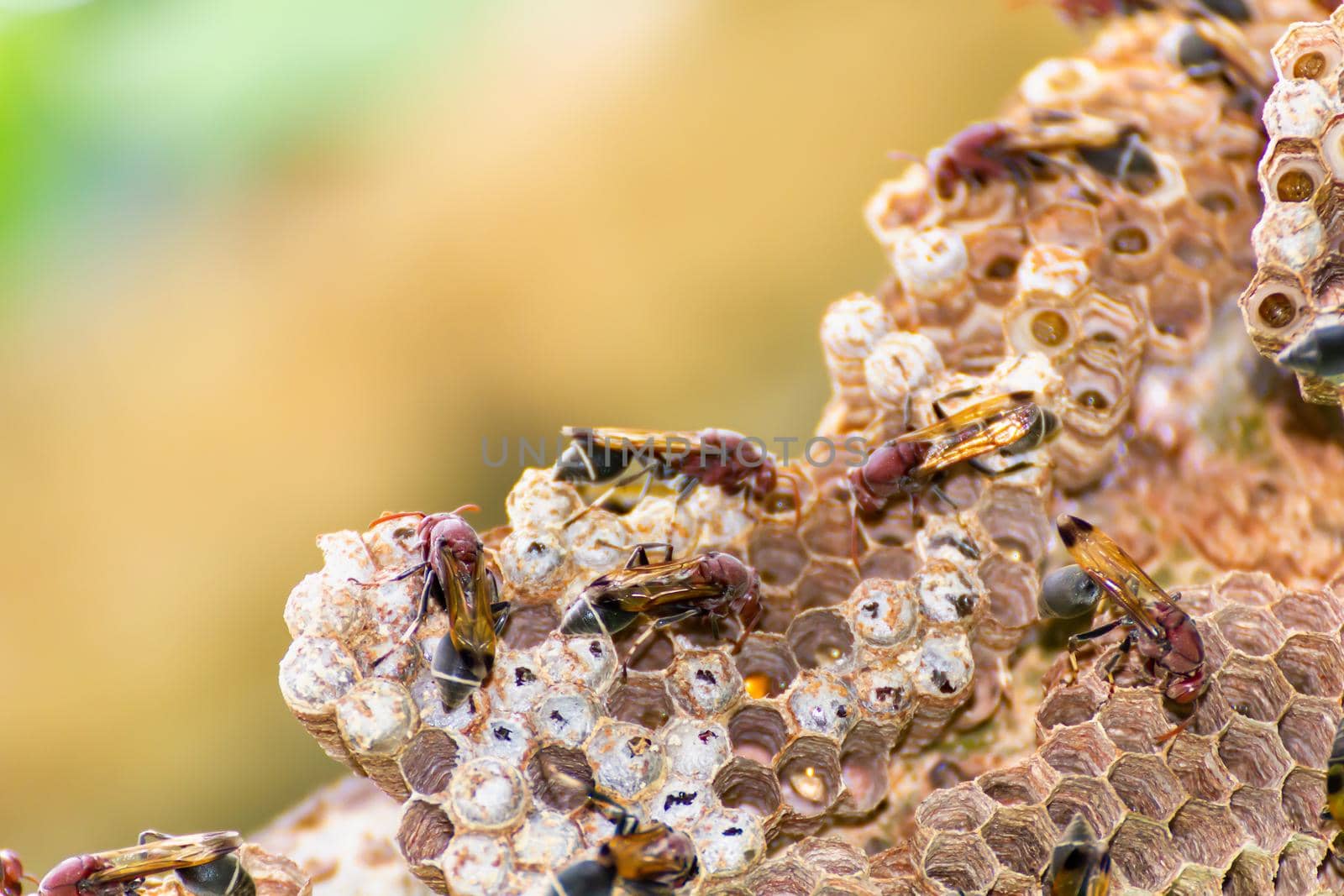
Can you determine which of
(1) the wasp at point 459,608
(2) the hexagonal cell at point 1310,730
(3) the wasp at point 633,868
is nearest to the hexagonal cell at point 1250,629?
(2) the hexagonal cell at point 1310,730

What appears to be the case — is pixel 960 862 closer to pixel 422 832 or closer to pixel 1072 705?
pixel 1072 705

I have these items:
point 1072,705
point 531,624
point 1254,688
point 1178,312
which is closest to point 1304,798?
point 1254,688

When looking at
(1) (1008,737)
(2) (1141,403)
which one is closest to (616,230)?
(2) (1141,403)

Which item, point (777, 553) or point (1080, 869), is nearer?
point (1080, 869)

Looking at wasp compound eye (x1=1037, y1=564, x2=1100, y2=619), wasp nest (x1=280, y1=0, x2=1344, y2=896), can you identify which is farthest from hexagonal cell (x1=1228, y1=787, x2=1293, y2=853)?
wasp compound eye (x1=1037, y1=564, x2=1100, y2=619)

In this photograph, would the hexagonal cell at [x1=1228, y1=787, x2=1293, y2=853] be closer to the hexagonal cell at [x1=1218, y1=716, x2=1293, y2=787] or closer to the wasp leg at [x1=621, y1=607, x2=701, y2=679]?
the hexagonal cell at [x1=1218, y1=716, x2=1293, y2=787]

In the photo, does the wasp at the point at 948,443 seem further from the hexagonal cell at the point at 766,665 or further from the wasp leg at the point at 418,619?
the wasp leg at the point at 418,619

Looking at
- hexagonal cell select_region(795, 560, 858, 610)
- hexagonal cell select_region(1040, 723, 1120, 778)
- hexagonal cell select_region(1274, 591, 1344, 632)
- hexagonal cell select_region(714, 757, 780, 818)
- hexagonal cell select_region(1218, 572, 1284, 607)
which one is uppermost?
hexagonal cell select_region(795, 560, 858, 610)

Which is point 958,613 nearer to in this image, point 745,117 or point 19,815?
point 745,117
